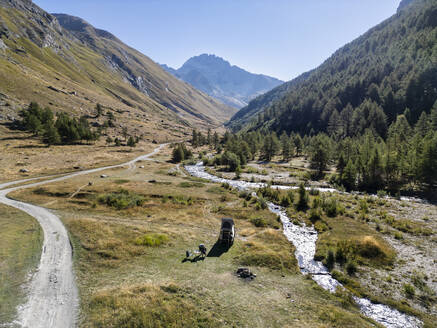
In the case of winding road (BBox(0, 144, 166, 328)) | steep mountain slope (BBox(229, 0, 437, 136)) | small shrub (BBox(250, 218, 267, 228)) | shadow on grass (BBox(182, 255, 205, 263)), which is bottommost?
small shrub (BBox(250, 218, 267, 228))

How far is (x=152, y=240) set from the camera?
89.6ft

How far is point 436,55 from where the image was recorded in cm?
12112

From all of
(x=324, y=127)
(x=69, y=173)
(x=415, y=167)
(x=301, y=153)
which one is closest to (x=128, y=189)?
(x=69, y=173)

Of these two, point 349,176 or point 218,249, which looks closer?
point 218,249

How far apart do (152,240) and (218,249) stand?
9106 mm

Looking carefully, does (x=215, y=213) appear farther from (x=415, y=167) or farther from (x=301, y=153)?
(x=301, y=153)

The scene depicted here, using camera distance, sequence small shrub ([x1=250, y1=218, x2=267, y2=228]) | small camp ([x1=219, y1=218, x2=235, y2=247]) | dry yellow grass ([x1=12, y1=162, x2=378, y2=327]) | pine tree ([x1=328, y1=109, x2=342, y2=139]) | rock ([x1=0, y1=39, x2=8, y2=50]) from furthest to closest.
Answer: rock ([x1=0, y1=39, x2=8, y2=50])
pine tree ([x1=328, y1=109, x2=342, y2=139])
small shrub ([x1=250, y1=218, x2=267, y2=228])
small camp ([x1=219, y1=218, x2=235, y2=247])
dry yellow grass ([x1=12, y1=162, x2=378, y2=327])

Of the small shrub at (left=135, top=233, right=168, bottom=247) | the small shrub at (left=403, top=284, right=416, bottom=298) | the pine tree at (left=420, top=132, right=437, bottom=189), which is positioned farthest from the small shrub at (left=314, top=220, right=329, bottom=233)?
the pine tree at (left=420, top=132, right=437, bottom=189)

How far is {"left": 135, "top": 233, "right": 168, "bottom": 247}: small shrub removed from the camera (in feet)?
87.6

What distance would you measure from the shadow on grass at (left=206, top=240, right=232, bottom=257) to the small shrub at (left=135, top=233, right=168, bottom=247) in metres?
6.76

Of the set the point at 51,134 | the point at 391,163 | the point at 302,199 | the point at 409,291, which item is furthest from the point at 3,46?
the point at 391,163

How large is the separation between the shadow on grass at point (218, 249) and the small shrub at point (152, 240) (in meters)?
6.76

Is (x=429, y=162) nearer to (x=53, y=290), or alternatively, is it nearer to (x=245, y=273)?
(x=245, y=273)

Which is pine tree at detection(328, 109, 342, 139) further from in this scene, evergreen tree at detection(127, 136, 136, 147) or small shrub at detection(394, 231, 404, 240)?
evergreen tree at detection(127, 136, 136, 147)
